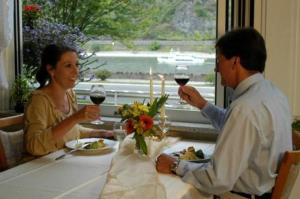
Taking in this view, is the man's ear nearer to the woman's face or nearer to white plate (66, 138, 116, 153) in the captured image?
the woman's face

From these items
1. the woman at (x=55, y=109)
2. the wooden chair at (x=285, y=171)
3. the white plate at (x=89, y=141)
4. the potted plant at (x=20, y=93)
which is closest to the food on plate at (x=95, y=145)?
the white plate at (x=89, y=141)

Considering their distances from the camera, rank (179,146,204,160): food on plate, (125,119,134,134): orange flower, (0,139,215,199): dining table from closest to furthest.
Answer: (0,139,215,199): dining table < (125,119,134,134): orange flower < (179,146,204,160): food on plate

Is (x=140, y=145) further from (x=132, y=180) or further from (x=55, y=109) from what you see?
(x=55, y=109)

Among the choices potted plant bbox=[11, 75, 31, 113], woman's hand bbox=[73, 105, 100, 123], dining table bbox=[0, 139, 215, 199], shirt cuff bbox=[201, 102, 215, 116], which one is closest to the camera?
dining table bbox=[0, 139, 215, 199]

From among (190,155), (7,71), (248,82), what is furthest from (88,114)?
(7,71)

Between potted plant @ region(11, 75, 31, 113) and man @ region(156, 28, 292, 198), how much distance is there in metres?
1.59

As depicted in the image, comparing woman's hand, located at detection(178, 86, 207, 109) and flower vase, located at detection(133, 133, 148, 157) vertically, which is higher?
woman's hand, located at detection(178, 86, 207, 109)

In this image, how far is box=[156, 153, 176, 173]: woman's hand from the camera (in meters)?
1.74

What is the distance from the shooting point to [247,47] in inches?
63.8

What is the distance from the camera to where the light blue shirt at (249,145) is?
58.8 inches

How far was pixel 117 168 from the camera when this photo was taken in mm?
1520

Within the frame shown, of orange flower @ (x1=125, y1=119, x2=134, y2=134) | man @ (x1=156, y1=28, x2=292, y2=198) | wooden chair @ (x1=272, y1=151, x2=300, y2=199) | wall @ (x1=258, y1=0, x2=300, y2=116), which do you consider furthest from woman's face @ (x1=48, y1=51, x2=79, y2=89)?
wooden chair @ (x1=272, y1=151, x2=300, y2=199)

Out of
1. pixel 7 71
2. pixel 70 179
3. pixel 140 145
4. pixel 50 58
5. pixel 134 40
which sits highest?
pixel 134 40

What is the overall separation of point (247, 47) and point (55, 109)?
3.56 ft
